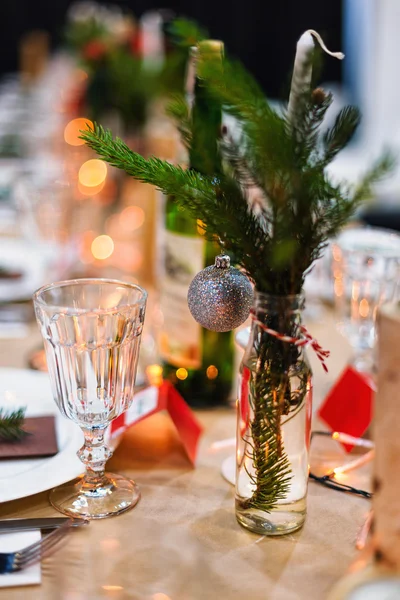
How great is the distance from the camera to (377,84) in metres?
4.75

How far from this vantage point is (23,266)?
149 centimetres

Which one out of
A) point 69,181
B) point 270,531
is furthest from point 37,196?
point 270,531

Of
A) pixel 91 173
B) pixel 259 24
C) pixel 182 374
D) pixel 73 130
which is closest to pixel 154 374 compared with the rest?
pixel 182 374

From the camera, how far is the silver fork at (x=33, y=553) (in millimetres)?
615

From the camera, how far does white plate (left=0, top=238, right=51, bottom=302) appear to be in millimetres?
1372

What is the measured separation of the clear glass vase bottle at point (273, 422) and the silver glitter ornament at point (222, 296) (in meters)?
0.04

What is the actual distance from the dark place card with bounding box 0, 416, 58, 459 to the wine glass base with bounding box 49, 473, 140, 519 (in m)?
0.05

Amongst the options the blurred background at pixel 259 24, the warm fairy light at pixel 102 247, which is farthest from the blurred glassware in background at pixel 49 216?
the blurred background at pixel 259 24

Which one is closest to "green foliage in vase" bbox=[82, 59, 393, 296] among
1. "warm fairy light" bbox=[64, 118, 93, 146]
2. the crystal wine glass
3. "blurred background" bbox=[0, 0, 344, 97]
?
the crystal wine glass

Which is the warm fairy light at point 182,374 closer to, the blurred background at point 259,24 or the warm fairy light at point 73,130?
the warm fairy light at point 73,130

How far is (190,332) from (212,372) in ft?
0.21

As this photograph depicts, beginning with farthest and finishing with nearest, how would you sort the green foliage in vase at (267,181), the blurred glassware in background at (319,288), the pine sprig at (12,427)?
1. the blurred glassware in background at (319,288)
2. the pine sprig at (12,427)
3. the green foliage in vase at (267,181)

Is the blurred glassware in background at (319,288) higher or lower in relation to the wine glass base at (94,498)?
higher

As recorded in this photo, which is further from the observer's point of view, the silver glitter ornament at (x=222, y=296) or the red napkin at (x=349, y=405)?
the red napkin at (x=349, y=405)
